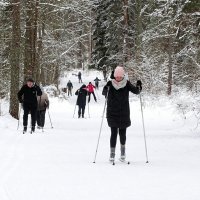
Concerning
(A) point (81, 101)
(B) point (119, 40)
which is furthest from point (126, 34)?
(A) point (81, 101)

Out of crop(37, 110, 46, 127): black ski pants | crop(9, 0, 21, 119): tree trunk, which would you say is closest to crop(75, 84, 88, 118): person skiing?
crop(9, 0, 21, 119): tree trunk

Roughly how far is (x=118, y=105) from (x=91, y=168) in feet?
4.73

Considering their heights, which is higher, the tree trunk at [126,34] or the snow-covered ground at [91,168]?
the tree trunk at [126,34]

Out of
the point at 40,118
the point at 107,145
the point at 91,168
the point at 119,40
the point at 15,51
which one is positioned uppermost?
the point at 119,40

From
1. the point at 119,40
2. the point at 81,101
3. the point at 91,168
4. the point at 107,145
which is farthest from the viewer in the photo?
the point at 119,40

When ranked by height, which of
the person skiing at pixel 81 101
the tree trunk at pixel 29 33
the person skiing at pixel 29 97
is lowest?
the person skiing at pixel 81 101

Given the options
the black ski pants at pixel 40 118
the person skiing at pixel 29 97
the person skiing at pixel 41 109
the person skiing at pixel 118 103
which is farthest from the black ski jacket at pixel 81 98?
the person skiing at pixel 118 103

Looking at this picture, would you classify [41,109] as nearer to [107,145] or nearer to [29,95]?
[29,95]

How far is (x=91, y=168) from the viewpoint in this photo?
28.1 ft

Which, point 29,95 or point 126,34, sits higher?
point 126,34

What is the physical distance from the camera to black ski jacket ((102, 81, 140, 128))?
9.30 m

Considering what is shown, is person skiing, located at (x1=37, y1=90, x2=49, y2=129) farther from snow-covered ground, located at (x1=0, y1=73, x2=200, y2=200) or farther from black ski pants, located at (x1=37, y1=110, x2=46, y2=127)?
snow-covered ground, located at (x1=0, y1=73, x2=200, y2=200)

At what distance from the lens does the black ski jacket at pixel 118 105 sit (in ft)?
30.5

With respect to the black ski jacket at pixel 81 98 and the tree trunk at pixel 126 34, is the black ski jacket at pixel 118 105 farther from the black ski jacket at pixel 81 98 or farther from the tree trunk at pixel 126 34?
the tree trunk at pixel 126 34
